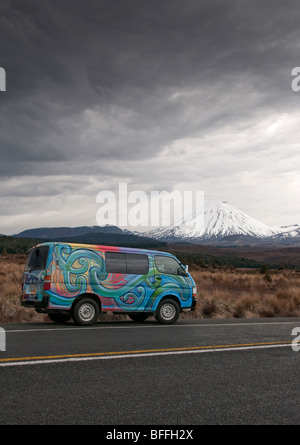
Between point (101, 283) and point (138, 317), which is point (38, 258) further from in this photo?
point (138, 317)

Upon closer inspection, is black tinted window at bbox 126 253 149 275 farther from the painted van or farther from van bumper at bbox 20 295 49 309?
van bumper at bbox 20 295 49 309

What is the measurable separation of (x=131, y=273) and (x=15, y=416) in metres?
8.58

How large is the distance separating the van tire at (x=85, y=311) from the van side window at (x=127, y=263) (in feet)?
3.50

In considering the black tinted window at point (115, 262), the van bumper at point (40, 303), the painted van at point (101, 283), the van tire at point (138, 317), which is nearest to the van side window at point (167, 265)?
the painted van at point (101, 283)

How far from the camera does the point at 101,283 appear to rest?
1212 centimetres

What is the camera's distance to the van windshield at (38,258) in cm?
1178

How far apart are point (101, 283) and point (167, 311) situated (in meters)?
2.24

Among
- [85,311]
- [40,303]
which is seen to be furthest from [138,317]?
[40,303]

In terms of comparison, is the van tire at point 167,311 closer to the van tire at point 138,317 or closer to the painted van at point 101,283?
the painted van at point 101,283

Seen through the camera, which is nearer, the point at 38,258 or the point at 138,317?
the point at 38,258

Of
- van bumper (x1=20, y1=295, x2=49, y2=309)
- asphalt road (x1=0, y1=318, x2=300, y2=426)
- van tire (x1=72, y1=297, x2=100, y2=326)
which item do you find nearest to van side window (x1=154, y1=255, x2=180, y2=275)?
van tire (x1=72, y1=297, x2=100, y2=326)

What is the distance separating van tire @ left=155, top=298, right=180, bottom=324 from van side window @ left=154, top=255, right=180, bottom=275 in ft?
2.92

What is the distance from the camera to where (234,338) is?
31.1 ft
